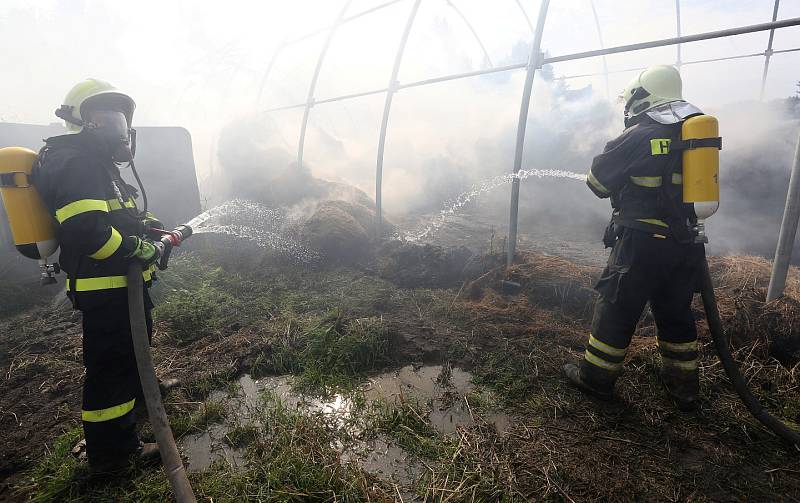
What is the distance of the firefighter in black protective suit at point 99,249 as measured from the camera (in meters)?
2.34

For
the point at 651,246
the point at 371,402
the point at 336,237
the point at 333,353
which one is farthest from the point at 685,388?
the point at 336,237

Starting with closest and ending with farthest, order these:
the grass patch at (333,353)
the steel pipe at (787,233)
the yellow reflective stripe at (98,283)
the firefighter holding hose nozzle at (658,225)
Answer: the yellow reflective stripe at (98,283), the firefighter holding hose nozzle at (658,225), the steel pipe at (787,233), the grass patch at (333,353)

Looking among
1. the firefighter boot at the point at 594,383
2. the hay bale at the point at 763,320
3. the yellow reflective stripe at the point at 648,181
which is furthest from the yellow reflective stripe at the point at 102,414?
the hay bale at the point at 763,320

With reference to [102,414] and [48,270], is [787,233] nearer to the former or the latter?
[102,414]

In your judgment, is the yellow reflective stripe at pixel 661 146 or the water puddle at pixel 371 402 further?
the yellow reflective stripe at pixel 661 146

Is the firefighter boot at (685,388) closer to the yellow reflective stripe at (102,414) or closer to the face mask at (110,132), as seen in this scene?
the yellow reflective stripe at (102,414)

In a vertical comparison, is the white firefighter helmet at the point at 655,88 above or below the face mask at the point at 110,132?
above

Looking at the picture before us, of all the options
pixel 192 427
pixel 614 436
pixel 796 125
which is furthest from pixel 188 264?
pixel 796 125

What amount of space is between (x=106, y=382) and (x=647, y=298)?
4122 mm

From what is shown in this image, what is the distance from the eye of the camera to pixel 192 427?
117 inches

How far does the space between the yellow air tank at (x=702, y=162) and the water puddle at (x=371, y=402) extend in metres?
2.22

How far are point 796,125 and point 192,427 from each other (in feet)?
48.4

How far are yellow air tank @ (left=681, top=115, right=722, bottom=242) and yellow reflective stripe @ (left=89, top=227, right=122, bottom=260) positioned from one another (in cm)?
405

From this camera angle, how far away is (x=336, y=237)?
7.17 meters
